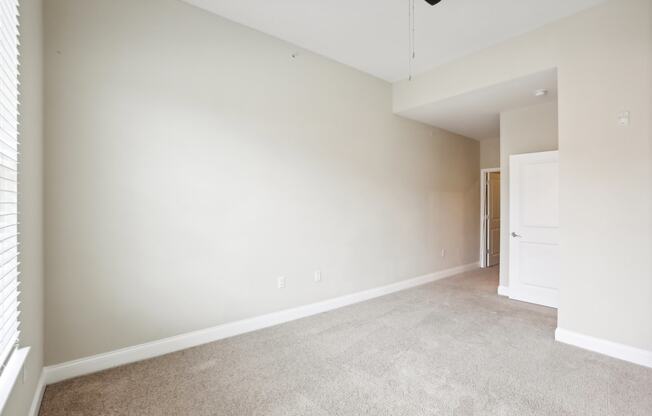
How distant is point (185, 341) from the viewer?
9.56 feet

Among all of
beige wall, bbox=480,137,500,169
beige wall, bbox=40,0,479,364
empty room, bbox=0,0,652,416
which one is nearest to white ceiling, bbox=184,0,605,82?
empty room, bbox=0,0,652,416

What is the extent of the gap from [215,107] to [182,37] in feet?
2.10

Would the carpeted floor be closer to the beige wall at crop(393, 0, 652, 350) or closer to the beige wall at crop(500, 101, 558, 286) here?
the beige wall at crop(393, 0, 652, 350)

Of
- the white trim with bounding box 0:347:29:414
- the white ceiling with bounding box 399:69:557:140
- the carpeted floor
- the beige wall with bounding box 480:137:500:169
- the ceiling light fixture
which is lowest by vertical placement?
the carpeted floor

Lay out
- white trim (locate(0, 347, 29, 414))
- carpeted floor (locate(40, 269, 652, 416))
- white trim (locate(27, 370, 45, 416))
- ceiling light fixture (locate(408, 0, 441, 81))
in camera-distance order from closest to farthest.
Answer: white trim (locate(0, 347, 29, 414)) → white trim (locate(27, 370, 45, 416)) → carpeted floor (locate(40, 269, 652, 416)) → ceiling light fixture (locate(408, 0, 441, 81))

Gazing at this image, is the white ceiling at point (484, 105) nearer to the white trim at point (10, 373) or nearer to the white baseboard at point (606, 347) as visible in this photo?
the white baseboard at point (606, 347)

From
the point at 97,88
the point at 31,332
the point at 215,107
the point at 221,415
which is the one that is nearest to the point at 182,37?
the point at 215,107

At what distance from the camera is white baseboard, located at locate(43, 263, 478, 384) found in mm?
2416

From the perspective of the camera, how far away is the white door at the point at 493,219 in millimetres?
6625

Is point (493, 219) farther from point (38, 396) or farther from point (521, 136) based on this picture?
point (38, 396)

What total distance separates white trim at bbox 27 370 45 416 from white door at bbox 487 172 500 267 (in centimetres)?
686

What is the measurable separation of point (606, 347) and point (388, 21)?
3.58 m

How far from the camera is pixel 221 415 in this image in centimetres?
Result: 200

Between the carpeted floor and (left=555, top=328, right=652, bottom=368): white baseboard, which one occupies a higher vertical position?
(left=555, top=328, right=652, bottom=368): white baseboard
